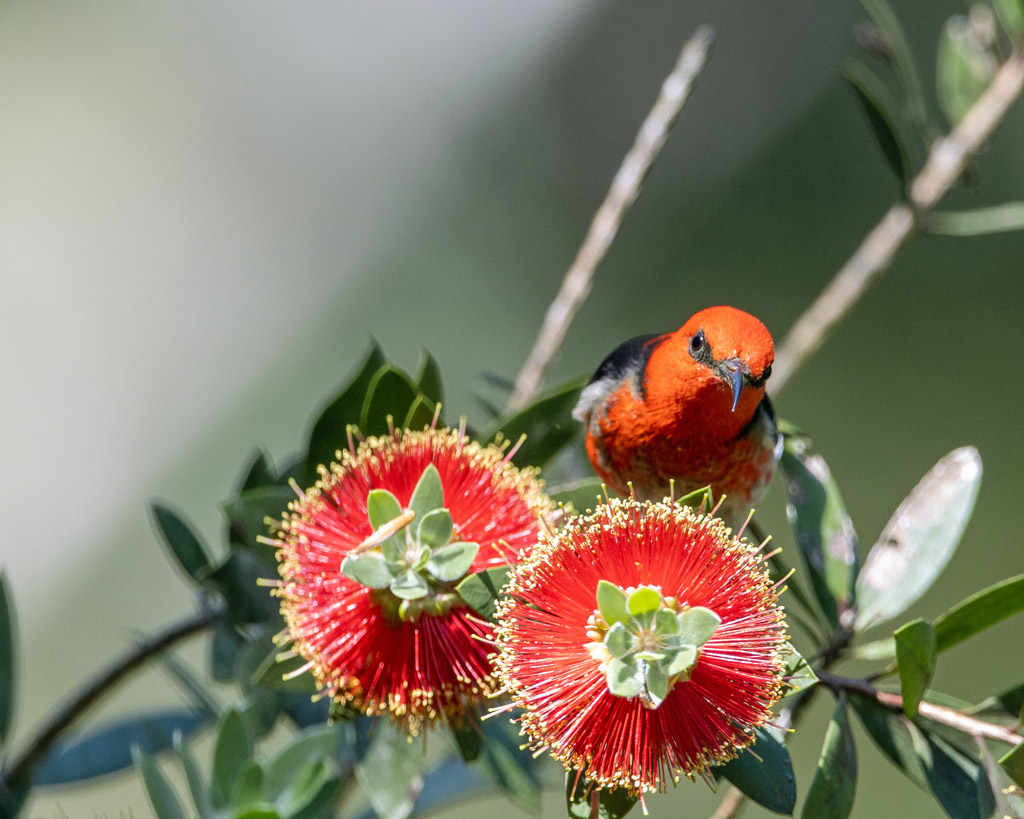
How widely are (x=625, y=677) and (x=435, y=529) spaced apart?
8.6 inches

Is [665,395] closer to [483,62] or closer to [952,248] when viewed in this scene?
[952,248]

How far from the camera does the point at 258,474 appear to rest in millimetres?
1209

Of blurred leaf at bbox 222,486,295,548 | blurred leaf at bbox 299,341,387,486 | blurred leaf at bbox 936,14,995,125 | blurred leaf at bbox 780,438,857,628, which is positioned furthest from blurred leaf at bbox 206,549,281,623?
blurred leaf at bbox 936,14,995,125

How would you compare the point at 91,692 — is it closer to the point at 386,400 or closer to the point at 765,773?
the point at 386,400

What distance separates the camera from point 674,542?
805 mm

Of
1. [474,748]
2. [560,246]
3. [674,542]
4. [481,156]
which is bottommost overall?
[560,246]

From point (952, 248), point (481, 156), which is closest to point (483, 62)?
point (481, 156)

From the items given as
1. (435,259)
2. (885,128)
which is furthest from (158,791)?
(435,259)

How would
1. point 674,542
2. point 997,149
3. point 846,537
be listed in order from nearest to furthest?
point 674,542 → point 846,537 → point 997,149

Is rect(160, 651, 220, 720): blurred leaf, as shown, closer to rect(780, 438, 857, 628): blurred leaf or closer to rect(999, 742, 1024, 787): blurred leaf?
rect(780, 438, 857, 628): blurred leaf

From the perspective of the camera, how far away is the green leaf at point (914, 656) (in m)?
0.79

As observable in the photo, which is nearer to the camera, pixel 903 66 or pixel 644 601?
pixel 644 601

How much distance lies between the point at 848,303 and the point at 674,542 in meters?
0.78

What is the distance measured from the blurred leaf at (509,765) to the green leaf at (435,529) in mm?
342
